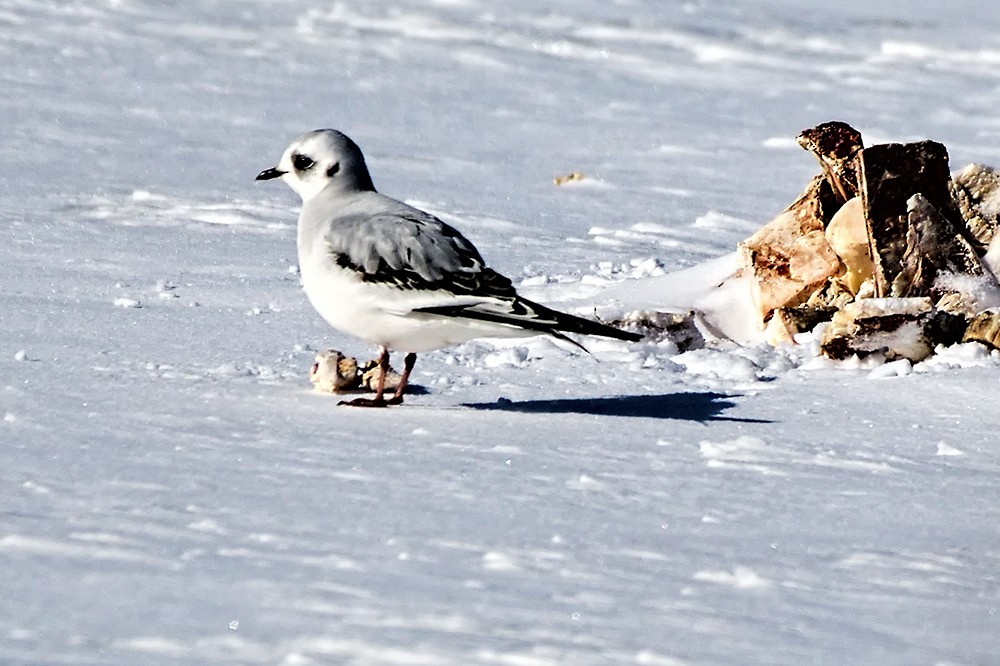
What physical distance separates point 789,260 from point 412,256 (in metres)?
1.86

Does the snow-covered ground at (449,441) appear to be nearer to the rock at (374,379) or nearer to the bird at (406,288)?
the rock at (374,379)

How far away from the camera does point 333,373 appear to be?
4.50m

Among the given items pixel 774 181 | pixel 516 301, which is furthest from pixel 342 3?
pixel 516 301

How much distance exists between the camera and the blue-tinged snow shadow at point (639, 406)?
428 cm

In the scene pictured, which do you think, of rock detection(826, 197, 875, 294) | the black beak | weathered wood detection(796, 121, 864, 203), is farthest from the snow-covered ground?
weathered wood detection(796, 121, 864, 203)

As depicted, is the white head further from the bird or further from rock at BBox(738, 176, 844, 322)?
rock at BBox(738, 176, 844, 322)

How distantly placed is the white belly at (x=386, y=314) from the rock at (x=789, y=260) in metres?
1.59

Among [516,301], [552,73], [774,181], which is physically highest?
[552,73]

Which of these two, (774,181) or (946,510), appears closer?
(946,510)

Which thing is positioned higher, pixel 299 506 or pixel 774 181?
pixel 774 181

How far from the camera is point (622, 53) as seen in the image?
12172mm

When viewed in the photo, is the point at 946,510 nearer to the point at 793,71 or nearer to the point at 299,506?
the point at 299,506

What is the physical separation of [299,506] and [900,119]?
8064 millimetres

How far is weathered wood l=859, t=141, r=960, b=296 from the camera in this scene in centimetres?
543
